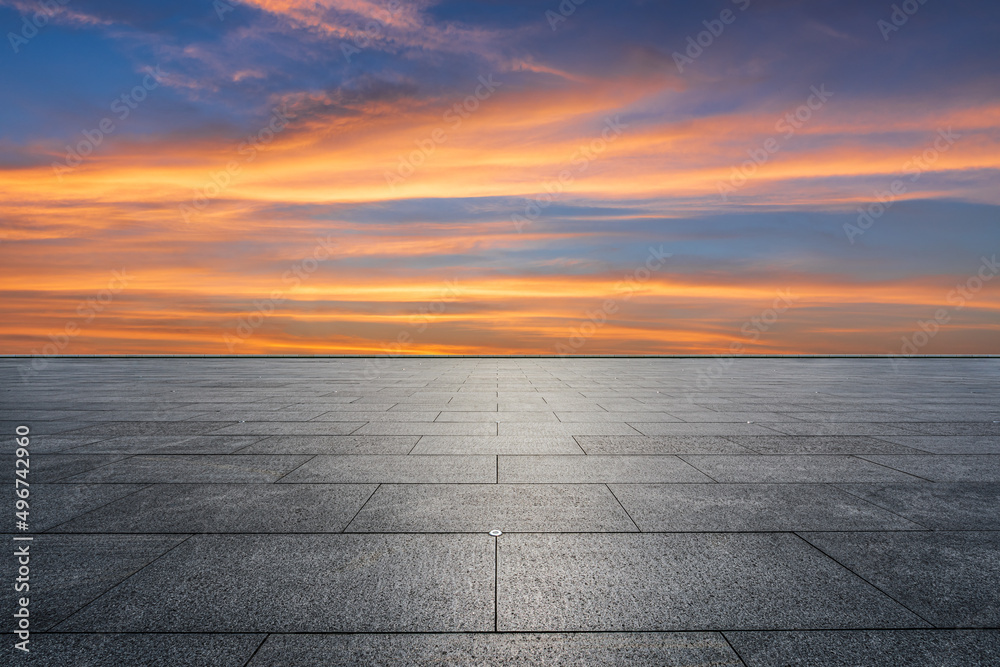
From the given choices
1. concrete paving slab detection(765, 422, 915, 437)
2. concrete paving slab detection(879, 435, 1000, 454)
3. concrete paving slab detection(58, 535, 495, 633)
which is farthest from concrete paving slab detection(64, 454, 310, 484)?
concrete paving slab detection(879, 435, 1000, 454)

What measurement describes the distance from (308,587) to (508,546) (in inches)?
72.5

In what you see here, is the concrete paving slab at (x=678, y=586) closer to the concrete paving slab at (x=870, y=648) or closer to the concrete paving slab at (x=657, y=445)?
the concrete paving slab at (x=870, y=648)

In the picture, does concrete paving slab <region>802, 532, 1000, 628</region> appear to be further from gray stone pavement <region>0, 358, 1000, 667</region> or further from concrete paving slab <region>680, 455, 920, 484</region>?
concrete paving slab <region>680, 455, 920, 484</region>

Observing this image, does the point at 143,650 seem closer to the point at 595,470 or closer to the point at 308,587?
the point at 308,587

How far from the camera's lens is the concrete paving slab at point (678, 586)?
4082 mm

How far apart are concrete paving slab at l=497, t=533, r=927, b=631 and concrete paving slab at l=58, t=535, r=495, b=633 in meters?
0.40

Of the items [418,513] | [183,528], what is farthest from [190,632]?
[418,513]

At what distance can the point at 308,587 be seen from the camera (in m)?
4.57

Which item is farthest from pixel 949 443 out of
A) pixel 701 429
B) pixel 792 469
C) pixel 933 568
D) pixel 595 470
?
pixel 595 470

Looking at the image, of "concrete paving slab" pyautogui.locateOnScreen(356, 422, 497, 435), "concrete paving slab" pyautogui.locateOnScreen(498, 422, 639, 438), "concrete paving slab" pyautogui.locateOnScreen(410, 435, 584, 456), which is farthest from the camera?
"concrete paving slab" pyautogui.locateOnScreen(356, 422, 497, 435)

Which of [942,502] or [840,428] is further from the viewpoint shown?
[840,428]

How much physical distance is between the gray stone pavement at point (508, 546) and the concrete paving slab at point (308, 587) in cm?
2

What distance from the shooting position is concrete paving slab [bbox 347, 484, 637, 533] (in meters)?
5.91

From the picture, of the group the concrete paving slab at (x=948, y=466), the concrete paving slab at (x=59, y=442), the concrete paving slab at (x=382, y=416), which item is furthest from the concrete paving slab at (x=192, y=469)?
the concrete paving slab at (x=948, y=466)
